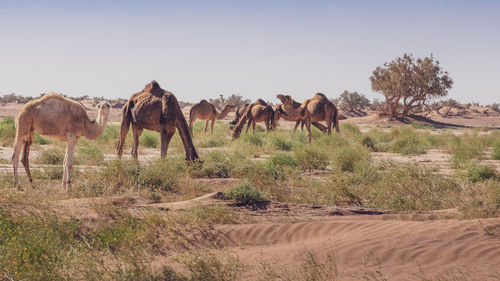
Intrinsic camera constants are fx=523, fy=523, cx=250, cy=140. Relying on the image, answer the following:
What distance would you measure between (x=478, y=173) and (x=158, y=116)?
292 inches

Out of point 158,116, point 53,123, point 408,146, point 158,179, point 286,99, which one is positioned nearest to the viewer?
point 53,123

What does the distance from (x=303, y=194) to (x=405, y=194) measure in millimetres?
1817

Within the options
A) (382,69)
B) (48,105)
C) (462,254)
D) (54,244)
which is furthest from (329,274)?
(382,69)

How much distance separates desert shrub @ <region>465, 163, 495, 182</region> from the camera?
1136 cm

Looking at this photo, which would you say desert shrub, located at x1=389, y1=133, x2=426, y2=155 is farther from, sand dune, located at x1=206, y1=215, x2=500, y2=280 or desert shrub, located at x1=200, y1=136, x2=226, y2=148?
sand dune, located at x1=206, y1=215, x2=500, y2=280

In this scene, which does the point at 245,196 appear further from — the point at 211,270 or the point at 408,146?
the point at 408,146

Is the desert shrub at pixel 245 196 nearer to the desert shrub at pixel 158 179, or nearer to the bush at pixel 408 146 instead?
the desert shrub at pixel 158 179

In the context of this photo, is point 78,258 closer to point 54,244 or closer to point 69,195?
point 54,244

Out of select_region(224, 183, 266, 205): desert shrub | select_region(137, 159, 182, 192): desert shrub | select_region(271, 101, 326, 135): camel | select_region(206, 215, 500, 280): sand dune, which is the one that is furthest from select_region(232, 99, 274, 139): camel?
select_region(206, 215, 500, 280): sand dune

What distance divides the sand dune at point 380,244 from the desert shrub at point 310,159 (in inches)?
254

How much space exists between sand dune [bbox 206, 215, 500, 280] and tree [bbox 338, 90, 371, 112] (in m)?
57.3

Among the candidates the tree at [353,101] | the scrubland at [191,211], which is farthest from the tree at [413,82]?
the scrubland at [191,211]

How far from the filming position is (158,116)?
12.6 meters

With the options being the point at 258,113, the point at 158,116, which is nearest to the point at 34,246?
the point at 158,116
